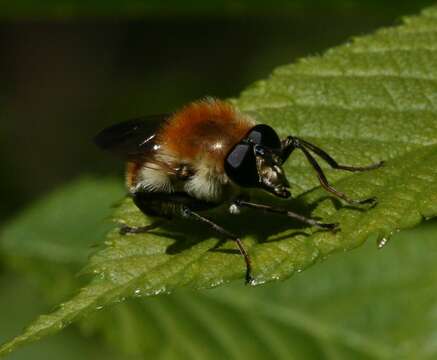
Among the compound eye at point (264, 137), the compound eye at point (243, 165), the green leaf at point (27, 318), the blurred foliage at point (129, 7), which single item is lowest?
the green leaf at point (27, 318)

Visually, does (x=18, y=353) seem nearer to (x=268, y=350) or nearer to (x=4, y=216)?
(x=4, y=216)

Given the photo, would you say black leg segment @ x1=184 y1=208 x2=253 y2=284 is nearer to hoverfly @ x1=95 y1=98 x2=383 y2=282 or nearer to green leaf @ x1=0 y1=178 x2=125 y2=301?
hoverfly @ x1=95 y1=98 x2=383 y2=282

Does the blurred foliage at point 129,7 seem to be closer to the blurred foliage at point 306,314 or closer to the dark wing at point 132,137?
the blurred foliage at point 306,314

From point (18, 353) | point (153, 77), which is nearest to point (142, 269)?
point (18, 353)

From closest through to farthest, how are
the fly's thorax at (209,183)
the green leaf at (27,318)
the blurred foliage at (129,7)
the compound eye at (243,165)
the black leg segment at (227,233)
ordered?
1. the black leg segment at (227,233)
2. the compound eye at (243,165)
3. the fly's thorax at (209,183)
4. the blurred foliage at (129,7)
5. the green leaf at (27,318)

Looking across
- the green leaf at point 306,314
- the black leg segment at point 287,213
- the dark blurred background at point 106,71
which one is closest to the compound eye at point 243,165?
the black leg segment at point 287,213

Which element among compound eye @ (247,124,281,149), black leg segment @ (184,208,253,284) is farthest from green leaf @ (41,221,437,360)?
compound eye @ (247,124,281,149)
